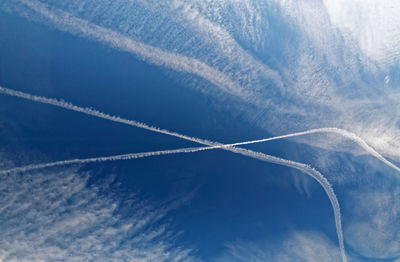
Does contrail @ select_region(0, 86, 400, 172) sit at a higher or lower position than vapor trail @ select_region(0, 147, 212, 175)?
higher

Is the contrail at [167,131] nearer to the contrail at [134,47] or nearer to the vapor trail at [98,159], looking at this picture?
the vapor trail at [98,159]

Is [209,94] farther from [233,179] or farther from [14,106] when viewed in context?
[14,106]

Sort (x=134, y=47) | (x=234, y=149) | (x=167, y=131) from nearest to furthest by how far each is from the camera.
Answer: (x=134, y=47)
(x=167, y=131)
(x=234, y=149)

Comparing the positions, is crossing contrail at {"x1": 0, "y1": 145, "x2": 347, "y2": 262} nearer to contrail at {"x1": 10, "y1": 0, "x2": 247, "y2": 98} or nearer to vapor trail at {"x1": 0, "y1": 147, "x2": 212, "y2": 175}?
vapor trail at {"x1": 0, "y1": 147, "x2": 212, "y2": 175}

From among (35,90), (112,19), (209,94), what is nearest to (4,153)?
(35,90)

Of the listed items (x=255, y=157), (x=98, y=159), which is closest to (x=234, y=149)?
(x=255, y=157)

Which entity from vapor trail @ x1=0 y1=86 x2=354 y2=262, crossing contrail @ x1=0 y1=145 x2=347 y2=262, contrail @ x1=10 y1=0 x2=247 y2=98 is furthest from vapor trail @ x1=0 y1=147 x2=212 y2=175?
contrail @ x1=10 y1=0 x2=247 y2=98

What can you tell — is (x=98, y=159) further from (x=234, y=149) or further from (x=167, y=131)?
(x=234, y=149)

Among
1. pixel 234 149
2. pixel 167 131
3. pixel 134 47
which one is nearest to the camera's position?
pixel 134 47
